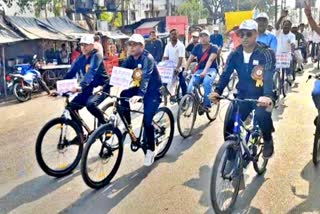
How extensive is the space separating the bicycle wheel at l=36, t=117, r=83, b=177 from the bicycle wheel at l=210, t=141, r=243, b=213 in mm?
2158

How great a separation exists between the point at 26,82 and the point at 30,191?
8.09m

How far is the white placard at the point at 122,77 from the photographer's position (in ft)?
16.8

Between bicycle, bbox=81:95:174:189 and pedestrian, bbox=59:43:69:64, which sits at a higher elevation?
pedestrian, bbox=59:43:69:64

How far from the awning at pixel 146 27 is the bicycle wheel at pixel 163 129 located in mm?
20341

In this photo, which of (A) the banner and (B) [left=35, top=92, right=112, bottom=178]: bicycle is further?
(A) the banner

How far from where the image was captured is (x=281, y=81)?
1045 centimetres

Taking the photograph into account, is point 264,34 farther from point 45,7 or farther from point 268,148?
point 45,7

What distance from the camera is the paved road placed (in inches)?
174

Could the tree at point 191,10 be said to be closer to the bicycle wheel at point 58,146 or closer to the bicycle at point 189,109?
the bicycle at point 189,109

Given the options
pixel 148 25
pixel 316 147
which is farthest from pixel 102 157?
pixel 148 25

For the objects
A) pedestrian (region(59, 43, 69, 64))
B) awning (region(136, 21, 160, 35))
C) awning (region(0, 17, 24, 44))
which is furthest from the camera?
awning (region(136, 21, 160, 35))

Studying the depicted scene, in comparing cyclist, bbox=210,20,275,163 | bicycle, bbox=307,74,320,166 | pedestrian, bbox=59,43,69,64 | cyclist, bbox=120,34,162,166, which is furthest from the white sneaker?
pedestrian, bbox=59,43,69,64

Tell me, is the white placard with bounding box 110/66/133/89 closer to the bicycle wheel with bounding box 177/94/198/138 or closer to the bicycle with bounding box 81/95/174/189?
the bicycle with bounding box 81/95/174/189

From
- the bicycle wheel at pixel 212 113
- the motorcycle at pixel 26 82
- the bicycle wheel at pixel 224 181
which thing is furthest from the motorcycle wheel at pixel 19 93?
the bicycle wheel at pixel 224 181
